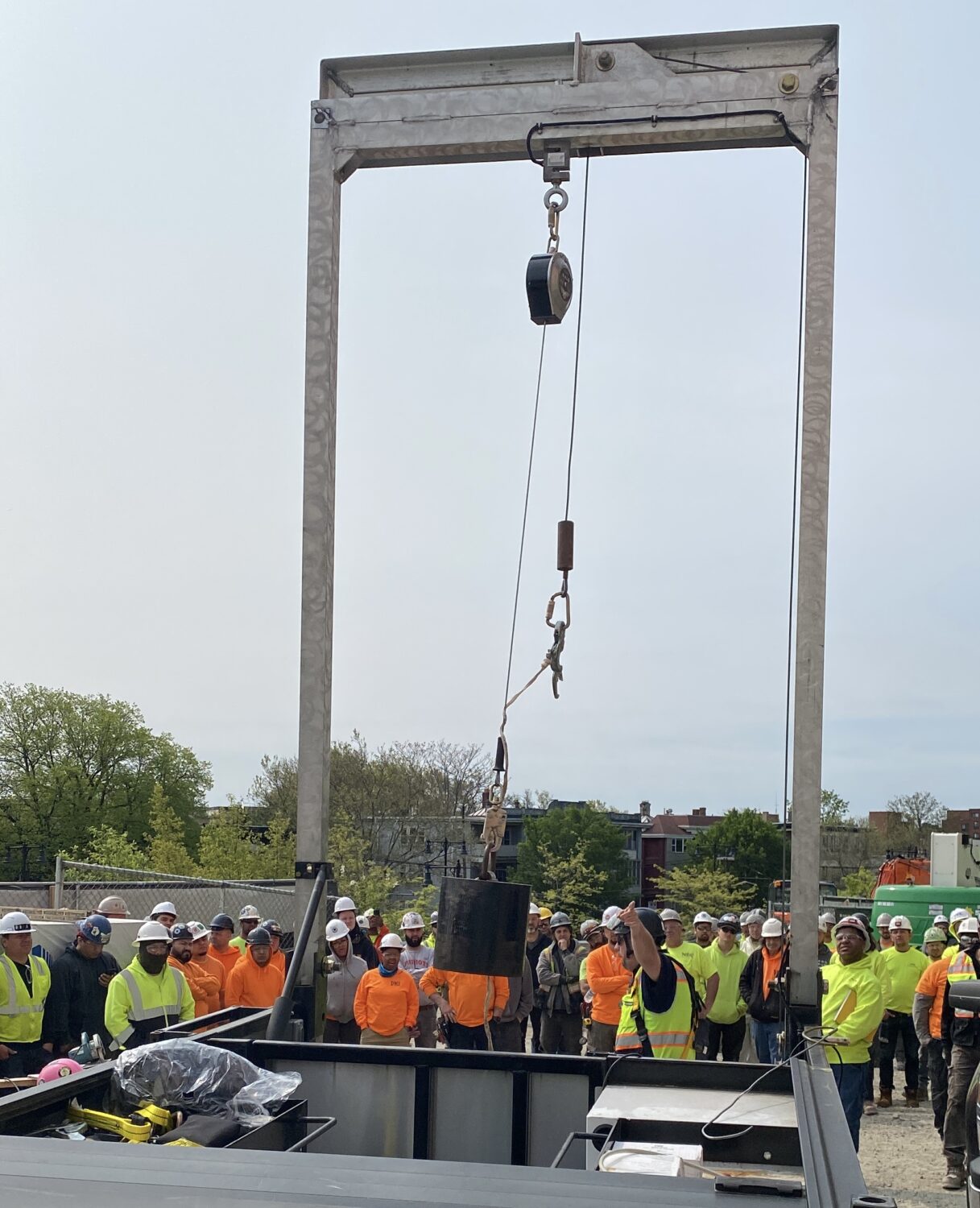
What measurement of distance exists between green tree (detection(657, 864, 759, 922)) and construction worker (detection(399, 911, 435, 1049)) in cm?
4980

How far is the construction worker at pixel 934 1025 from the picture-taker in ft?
38.4

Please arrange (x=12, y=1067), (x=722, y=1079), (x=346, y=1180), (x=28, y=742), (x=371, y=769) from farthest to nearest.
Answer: (x=28, y=742), (x=371, y=769), (x=12, y=1067), (x=722, y=1079), (x=346, y=1180)

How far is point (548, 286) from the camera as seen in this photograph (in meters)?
5.91

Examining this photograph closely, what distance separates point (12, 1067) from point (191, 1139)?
651 centimetres

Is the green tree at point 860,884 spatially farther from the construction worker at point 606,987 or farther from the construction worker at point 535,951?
the construction worker at point 606,987

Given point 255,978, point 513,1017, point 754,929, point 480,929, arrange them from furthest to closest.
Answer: point 754,929, point 513,1017, point 255,978, point 480,929

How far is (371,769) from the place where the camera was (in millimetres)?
49219

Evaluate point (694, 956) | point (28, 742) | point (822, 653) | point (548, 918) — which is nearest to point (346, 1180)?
point (822, 653)

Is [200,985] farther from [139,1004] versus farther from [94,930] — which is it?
[139,1004]

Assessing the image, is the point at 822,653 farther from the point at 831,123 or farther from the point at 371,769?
the point at 371,769

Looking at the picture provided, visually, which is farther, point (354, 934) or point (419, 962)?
point (354, 934)

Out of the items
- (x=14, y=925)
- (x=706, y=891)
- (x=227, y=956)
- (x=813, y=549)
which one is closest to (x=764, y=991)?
(x=227, y=956)

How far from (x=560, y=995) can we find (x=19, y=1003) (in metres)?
6.35

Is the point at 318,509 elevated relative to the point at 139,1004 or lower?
elevated
